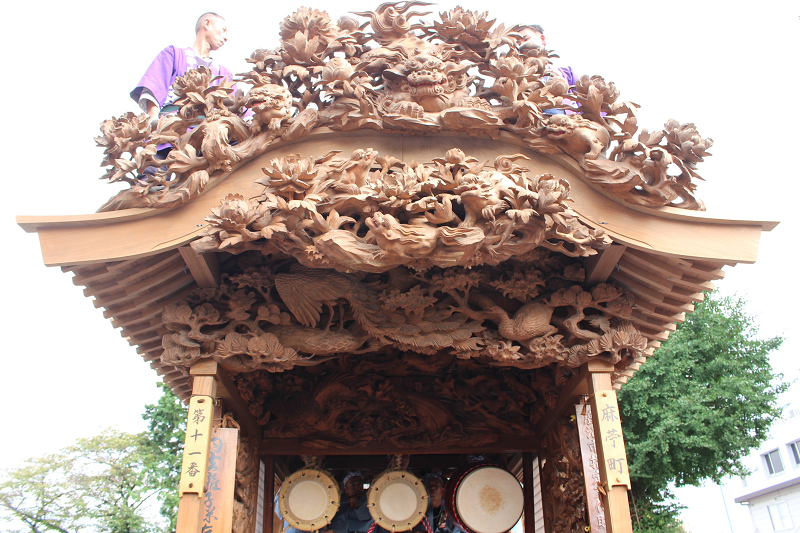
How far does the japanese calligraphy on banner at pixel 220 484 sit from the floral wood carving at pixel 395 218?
1.36 meters

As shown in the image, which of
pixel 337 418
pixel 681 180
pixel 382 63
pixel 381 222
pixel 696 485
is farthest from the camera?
pixel 696 485

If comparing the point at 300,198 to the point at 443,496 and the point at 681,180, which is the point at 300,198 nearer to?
the point at 681,180

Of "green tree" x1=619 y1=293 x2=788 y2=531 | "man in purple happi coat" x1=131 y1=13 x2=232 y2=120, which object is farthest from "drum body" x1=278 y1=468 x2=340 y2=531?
"green tree" x1=619 y1=293 x2=788 y2=531

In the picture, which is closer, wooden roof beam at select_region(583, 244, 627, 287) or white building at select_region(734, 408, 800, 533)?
wooden roof beam at select_region(583, 244, 627, 287)

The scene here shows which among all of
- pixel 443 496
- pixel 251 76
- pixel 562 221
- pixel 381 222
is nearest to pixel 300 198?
pixel 381 222

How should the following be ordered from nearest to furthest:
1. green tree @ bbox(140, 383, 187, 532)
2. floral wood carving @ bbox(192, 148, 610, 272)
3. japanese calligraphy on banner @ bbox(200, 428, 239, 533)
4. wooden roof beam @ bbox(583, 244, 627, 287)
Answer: floral wood carving @ bbox(192, 148, 610, 272) < japanese calligraphy on banner @ bbox(200, 428, 239, 533) < wooden roof beam @ bbox(583, 244, 627, 287) < green tree @ bbox(140, 383, 187, 532)

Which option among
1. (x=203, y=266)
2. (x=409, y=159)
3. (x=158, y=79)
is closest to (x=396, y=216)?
(x=409, y=159)

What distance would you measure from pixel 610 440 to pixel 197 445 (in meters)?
2.58

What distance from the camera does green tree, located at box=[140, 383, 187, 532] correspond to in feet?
45.6

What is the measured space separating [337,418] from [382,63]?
303cm

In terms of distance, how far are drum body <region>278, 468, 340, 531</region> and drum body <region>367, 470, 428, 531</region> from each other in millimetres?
341

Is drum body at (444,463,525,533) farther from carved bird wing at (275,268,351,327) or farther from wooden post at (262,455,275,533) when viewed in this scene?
carved bird wing at (275,268,351,327)

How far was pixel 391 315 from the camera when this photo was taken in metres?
4.41

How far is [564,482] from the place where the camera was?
483 cm
